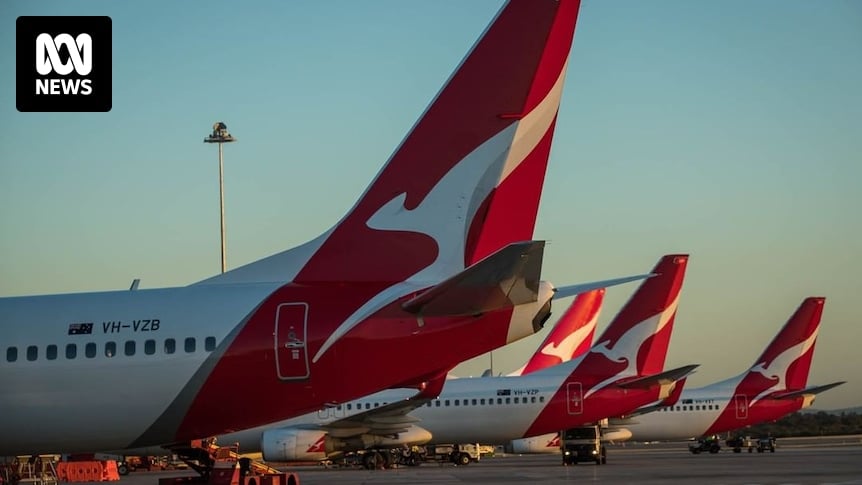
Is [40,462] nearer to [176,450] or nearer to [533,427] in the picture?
[176,450]

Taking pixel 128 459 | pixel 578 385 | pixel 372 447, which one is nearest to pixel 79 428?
pixel 372 447

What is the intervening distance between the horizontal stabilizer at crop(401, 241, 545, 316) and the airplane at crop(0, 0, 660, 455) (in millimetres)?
57

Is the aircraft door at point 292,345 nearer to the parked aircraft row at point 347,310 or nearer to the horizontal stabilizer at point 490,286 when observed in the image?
the parked aircraft row at point 347,310

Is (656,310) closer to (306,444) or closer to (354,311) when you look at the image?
(306,444)

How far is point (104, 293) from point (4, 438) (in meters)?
2.58

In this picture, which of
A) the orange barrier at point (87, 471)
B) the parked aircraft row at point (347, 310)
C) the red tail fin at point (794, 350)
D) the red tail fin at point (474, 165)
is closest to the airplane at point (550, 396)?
the orange barrier at point (87, 471)

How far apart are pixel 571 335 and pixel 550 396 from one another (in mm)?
12021

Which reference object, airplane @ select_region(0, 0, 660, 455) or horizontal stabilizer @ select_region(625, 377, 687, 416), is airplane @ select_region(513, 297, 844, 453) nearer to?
horizontal stabilizer @ select_region(625, 377, 687, 416)

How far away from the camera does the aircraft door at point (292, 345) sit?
15.5 metres

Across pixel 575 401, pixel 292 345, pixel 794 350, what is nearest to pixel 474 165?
pixel 292 345

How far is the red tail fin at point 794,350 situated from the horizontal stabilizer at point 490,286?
33.5 metres

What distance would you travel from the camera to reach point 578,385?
38250 mm

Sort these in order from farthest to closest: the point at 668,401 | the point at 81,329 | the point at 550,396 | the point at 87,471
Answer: the point at 668,401 < the point at 550,396 < the point at 87,471 < the point at 81,329

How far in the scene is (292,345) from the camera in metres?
15.6
